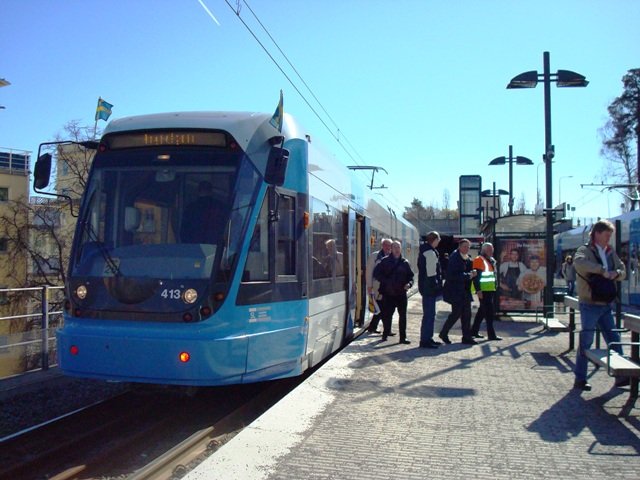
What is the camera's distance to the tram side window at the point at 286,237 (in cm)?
697

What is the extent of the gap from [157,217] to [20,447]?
2.49 m

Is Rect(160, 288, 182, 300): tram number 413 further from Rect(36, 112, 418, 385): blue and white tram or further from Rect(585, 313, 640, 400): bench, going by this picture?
Rect(585, 313, 640, 400): bench

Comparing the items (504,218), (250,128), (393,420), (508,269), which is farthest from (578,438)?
(504,218)

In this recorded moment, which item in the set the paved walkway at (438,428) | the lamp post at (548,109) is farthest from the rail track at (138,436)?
the lamp post at (548,109)

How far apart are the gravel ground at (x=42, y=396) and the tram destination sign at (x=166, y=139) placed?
10.3 feet

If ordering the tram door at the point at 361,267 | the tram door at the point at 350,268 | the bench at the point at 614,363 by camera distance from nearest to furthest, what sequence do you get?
the bench at the point at 614,363, the tram door at the point at 350,268, the tram door at the point at 361,267

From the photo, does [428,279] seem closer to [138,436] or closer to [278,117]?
[278,117]

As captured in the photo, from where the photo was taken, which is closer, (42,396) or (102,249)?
(102,249)

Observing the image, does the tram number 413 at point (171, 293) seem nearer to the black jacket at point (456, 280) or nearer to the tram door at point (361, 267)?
the black jacket at point (456, 280)

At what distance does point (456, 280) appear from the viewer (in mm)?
10836

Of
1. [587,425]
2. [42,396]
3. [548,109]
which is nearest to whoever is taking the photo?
[587,425]

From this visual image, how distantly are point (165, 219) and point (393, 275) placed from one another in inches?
216

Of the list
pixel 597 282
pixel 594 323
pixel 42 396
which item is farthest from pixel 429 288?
pixel 42 396

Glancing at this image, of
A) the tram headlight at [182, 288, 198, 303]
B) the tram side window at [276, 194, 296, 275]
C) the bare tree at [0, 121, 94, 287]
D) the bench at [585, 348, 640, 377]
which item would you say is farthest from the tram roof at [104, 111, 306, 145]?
the bare tree at [0, 121, 94, 287]
